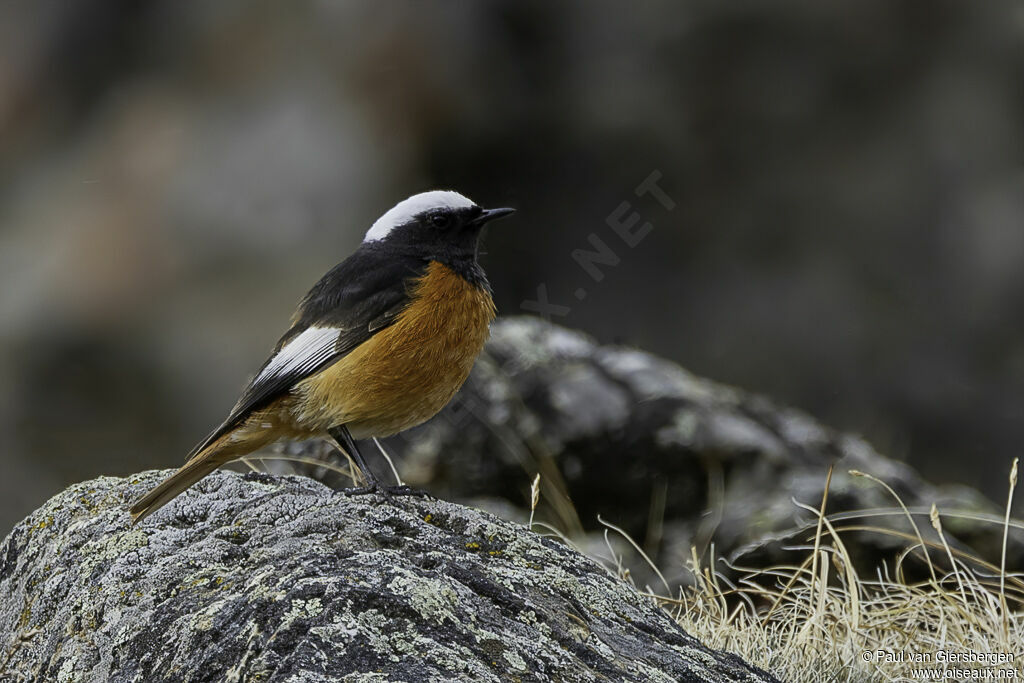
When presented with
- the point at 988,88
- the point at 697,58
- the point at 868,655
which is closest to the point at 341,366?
the point at 868,655

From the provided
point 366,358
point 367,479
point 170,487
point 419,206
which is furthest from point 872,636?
point 170,487

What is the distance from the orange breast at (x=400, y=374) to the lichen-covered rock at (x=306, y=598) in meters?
0.42

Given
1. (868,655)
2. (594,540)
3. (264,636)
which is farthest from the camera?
(594,540)

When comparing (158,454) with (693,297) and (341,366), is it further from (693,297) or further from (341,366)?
(341,366)

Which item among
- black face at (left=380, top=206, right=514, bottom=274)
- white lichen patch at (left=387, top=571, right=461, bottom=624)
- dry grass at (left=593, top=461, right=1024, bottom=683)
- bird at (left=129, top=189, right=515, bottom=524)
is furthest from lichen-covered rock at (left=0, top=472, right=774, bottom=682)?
black face at (left=380, top=206, right=514, bottom=274)

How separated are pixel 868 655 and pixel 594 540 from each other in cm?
265

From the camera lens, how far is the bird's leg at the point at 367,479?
3895 mm

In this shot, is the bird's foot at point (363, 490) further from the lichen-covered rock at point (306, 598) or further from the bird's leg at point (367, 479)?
the lichen-covered rock at point (306, 598)

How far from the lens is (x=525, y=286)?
9164mm

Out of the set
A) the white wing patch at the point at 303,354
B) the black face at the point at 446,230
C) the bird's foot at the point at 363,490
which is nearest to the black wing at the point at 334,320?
the white wing patch at the point at 303,354

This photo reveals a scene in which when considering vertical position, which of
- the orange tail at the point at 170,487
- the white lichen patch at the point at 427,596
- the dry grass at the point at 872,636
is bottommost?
the dry grass at the point at 872,636

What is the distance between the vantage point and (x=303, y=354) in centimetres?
428

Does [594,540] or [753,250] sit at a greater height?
[753,250]

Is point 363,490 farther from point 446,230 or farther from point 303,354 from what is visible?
point 446,230
